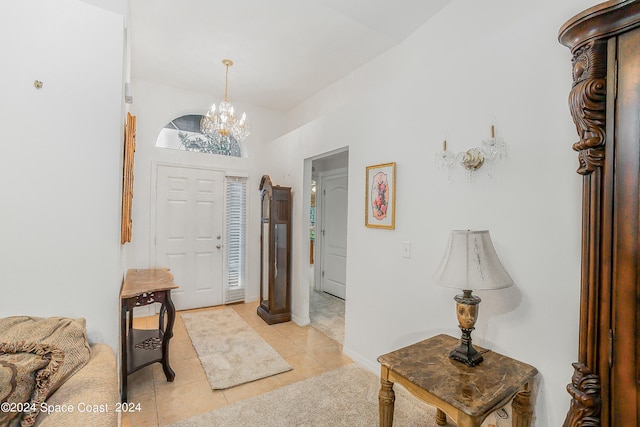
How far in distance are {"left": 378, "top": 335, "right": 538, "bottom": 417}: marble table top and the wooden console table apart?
181 cm

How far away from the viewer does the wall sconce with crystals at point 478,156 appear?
181 centimetres

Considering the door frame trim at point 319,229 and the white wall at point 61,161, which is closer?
the white wall at point 61,161

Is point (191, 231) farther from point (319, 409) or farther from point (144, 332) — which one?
point (319, 409)

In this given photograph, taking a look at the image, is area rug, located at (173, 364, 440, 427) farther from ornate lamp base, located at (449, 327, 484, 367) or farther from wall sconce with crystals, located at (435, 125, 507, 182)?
wall sconce with crystals, located at (435, 125, 507, 182)

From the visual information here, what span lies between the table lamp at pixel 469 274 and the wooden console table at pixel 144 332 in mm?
2115

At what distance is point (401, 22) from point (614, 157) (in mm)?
2517

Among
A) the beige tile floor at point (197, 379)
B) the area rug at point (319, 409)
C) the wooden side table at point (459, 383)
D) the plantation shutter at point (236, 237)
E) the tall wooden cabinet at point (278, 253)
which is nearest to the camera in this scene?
the wooden side table at point (459, 383)

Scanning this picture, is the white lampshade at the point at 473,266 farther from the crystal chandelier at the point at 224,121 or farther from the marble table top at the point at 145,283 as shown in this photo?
the crystal chandelier at the point at 224,121

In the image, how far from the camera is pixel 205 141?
464 centimetres

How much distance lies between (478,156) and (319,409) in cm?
203

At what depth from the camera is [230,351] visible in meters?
3.05

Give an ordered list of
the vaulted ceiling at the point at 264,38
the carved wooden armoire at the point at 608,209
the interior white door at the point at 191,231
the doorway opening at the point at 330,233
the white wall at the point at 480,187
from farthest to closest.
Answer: the doorway opening at the point at 330,233 → the interior white door at the point at 191,231 → the vaulted ceiling at the point at 264,38 → the white wall at the point at 480,187 → the carved wooden armoire at the point at 608,209

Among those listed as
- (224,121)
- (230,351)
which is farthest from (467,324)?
(224,121)

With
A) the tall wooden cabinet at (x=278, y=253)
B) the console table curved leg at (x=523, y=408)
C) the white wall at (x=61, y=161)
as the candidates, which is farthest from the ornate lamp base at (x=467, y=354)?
the tall wooden cabinet at (x=278, y=253)
